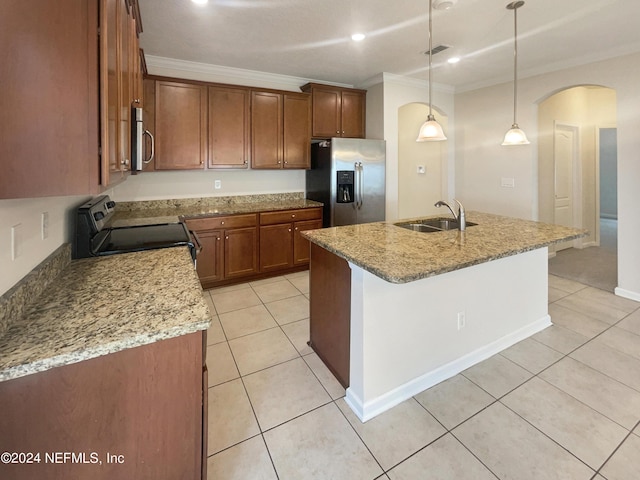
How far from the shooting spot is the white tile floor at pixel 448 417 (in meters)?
1.49

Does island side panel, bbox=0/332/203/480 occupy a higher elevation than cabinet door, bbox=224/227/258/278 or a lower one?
lower

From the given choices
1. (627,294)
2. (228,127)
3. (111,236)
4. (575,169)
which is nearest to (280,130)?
(228,127)

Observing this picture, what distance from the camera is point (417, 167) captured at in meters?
5.21

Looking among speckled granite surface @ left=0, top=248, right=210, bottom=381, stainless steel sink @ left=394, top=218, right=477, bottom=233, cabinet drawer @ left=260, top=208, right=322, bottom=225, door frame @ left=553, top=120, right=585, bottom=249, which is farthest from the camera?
door frame @ left=553, top=120, right=585, bottom=249

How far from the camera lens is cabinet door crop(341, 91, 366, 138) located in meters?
4.49

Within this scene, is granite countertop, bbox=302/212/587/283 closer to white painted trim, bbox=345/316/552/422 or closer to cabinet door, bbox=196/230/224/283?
white painted trim, bbox=345/316/552/422

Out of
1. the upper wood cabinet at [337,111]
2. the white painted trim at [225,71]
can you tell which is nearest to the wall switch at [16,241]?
the white painted trim at [225,71]

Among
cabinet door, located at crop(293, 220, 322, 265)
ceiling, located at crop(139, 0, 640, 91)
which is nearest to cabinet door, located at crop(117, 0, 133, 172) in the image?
ceiling, located at crop(139, 0, 640, 91)

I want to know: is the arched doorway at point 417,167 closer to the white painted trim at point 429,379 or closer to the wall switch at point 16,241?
the white painted trim at point 429,379

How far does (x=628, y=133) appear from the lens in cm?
325

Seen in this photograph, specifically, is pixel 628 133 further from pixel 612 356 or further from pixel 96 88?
pixel 96 88

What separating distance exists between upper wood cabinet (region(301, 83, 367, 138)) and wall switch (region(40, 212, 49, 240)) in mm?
3298

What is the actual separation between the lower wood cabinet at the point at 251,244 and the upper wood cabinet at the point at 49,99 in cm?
252

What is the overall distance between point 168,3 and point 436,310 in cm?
294
